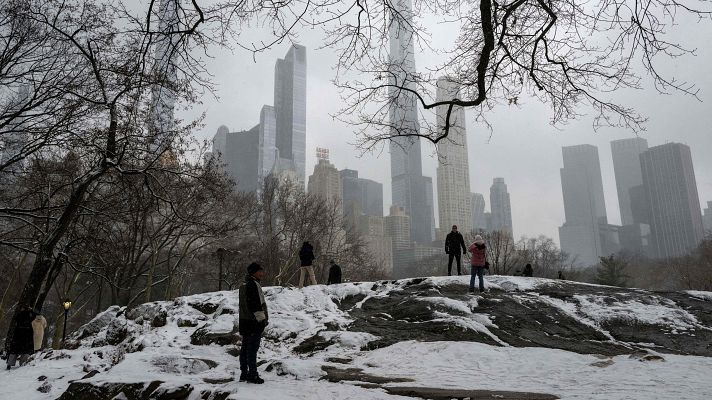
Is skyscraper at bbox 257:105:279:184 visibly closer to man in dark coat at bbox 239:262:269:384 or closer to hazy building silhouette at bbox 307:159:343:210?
hazy building silhouette at bbox 307:159:343:210

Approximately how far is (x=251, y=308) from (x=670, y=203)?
142 metres

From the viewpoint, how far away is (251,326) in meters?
6.49

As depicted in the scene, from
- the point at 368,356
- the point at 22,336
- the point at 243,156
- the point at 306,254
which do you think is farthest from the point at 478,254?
the point at 243,156

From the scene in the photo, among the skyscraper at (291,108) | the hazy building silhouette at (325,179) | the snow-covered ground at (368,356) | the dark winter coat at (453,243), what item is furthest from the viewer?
the skyscraper at (291,108)

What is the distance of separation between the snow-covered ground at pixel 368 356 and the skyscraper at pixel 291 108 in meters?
150

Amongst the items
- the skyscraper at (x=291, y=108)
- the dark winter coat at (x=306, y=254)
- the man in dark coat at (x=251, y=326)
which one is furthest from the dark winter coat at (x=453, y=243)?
the skyscraper at (x=291, y=108)

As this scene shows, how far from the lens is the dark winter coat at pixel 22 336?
1066 centimetres

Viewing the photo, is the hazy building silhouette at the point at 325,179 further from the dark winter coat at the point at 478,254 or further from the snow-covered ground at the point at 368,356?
the dark winter coat at the point at 478,254

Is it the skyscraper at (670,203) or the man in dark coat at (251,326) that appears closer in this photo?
the man in dark coat at (251,326)

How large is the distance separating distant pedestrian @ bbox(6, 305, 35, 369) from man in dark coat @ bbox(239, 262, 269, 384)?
7.67 m

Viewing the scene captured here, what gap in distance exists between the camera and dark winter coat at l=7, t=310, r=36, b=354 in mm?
10656

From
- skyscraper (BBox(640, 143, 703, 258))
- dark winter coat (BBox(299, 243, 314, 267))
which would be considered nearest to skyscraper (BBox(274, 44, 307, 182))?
skyscraper (BBox(640, 143, 703, 258))

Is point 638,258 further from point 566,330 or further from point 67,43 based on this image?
point 67,43

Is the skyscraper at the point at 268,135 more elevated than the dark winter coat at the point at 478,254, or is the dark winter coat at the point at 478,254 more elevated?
the skyscraper at the point at 268,135
